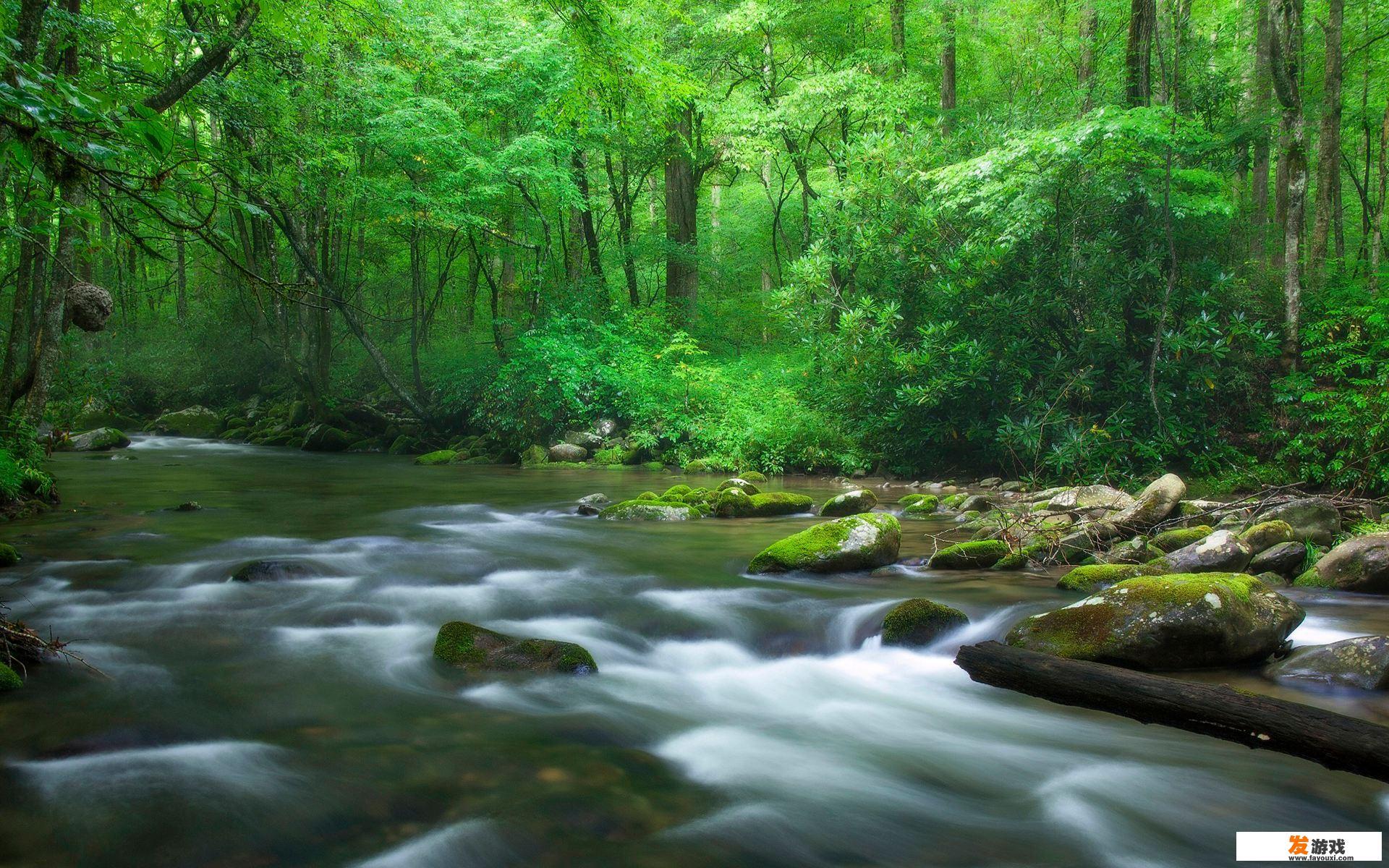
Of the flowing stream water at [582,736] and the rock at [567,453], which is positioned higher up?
the rock at [567,453]

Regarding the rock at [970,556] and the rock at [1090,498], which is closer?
the rock at [970,556]

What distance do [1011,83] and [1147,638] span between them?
20.0 metres

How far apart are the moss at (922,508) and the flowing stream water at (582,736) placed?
3197 mm

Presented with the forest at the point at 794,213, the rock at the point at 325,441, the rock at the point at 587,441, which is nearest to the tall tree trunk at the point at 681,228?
the forest at the point at 794,213

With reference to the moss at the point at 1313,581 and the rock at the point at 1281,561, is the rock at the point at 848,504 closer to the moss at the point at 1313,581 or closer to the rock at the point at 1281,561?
the rock at the point at 1281,561

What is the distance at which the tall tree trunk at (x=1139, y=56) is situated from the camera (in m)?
11.6

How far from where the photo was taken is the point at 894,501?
11648 mm

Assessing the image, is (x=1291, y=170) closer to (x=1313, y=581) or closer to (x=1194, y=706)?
(x=1313, y=581)

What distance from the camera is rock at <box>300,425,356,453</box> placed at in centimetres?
2025

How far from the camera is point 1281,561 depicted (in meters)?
6.55

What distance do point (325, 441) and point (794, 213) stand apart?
1622 cm

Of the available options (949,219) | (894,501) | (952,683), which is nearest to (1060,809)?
(952,683)

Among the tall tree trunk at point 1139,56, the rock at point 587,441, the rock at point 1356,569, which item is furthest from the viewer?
the rock at point 587,441

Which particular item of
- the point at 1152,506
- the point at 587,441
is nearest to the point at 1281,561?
the point at 1152,506
